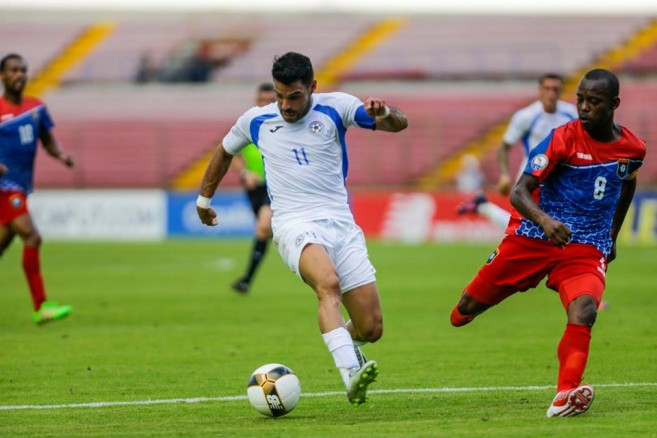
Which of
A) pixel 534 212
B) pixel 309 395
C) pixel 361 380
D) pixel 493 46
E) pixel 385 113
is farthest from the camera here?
pixel 493 46

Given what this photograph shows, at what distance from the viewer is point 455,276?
19.8 m

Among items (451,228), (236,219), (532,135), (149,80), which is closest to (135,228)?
(236,219)

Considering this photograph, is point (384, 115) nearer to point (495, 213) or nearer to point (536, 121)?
point (536, 121)

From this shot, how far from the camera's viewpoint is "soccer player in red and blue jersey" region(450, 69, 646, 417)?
7398 mm

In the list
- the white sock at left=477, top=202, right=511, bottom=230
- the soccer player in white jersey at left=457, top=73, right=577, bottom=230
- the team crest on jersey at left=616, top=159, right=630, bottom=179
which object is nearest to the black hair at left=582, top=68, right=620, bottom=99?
the team crest on jersey at left=616, top=159, right=630, bottom=179

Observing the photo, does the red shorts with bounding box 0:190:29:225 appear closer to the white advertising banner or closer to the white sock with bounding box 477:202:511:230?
the white sock with bounding box 477:202:511:230

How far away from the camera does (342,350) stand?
24.2 ft

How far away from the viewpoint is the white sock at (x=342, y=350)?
24.1 feet

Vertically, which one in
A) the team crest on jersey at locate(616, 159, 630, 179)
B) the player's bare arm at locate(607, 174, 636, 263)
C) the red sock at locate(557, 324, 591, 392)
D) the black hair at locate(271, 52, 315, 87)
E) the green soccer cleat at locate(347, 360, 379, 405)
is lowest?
the green soccer cleat at locate(347, 360, 379, 405)

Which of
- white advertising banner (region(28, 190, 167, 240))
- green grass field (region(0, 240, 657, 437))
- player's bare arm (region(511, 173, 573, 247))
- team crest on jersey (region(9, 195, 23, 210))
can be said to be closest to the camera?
green grass field (region(0, 240, 657, 437))

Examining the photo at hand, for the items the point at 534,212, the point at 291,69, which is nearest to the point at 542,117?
the point at 534,212

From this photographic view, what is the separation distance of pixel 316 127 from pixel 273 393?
1798 millimetres

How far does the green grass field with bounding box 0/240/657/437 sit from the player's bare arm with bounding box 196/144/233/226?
125 cm

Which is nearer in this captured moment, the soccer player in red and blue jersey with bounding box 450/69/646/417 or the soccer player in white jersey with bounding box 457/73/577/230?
the soccer player in red and blue jersey with bounding box 450/69/646/417
